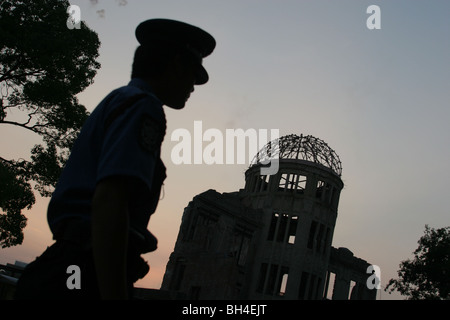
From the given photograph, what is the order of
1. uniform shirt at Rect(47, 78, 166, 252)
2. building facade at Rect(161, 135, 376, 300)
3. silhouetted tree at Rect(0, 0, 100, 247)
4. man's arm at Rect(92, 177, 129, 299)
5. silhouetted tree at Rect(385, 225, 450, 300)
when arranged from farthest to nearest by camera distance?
silhouetted tree at Rect(385, 225, 450, 300) < building facade at Rect(161, 135, 376, 300) < silhouetted tree at Rect(0, 0, 100, 247) < uniform shirt at Rect(47, 78, 166, 252) < man's arm at Rect(92, 177, 129, 299)

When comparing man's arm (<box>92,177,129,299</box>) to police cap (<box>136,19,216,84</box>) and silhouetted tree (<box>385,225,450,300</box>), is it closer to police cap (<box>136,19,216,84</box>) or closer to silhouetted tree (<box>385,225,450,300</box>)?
police cap (<box>136,19,216,84</box>)

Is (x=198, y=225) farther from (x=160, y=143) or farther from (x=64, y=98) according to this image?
(x=160, y=143)

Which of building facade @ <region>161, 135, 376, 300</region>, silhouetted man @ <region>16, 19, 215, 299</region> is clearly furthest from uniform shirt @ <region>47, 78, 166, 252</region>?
building facade @ <region>161, 135, 376, 300</region>

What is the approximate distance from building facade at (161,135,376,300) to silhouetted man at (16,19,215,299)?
2809 cm

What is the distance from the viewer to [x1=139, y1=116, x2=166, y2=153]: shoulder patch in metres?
1.54

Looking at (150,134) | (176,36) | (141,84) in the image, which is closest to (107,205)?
(150,134)

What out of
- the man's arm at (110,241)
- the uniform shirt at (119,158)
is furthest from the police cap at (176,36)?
Answer: the man's arm at (110,241)

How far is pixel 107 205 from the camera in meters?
1.41

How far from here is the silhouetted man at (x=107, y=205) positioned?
1402 mm

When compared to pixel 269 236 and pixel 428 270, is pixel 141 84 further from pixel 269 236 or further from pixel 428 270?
pixel 428 270

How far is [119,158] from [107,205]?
0.17 m

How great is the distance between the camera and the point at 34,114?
15773mm

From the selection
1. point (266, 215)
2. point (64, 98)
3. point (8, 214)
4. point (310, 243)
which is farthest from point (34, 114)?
point (310, 243)
